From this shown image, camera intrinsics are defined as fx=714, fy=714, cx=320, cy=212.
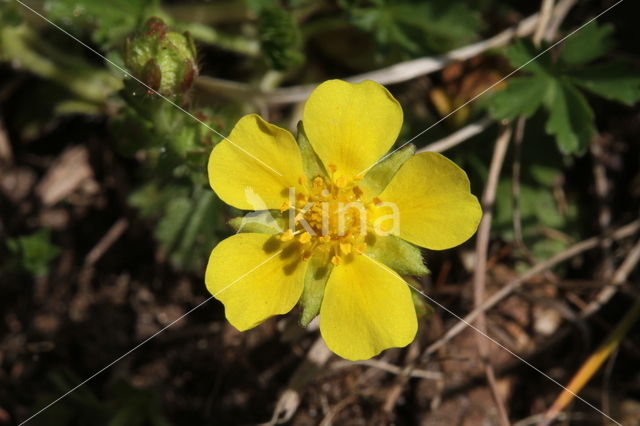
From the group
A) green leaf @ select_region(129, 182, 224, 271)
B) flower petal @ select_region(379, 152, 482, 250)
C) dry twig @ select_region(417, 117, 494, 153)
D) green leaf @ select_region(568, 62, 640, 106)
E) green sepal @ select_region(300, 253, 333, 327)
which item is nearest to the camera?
flower petal @ select_region(379, 152, 482, 250)

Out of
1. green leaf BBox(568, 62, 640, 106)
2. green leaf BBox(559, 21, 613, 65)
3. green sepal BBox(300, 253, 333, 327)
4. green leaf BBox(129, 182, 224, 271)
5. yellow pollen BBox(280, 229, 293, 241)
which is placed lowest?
green leaf BBox(129, 182, 224, 271)

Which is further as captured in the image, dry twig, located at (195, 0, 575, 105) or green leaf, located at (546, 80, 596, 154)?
dry twig, located at (195, 0, 575, 105)

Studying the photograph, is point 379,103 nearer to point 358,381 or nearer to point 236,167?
point 236,167

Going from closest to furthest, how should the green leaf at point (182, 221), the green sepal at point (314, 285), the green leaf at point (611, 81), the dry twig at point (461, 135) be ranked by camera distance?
the green sepal at point (314, 285), the green leaf at point (611, 81), the dry twig at point (461, 135), the green leaf at point (182, 221)

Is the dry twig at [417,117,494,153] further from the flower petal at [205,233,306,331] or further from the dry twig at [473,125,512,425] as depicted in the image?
the flower petal at [205,233,306,331]

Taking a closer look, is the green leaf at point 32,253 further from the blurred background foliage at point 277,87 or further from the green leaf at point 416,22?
the green leaf at point 416,22

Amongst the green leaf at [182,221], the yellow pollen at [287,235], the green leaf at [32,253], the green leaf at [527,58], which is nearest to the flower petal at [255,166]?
the yellow pollen at [287,235]

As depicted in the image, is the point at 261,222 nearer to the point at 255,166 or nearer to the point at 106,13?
the point at 255,166

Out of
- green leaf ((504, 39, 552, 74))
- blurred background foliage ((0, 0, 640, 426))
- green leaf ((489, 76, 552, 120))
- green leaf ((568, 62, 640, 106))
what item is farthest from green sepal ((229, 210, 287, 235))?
green leaf ((568, 62, 640, 106))
